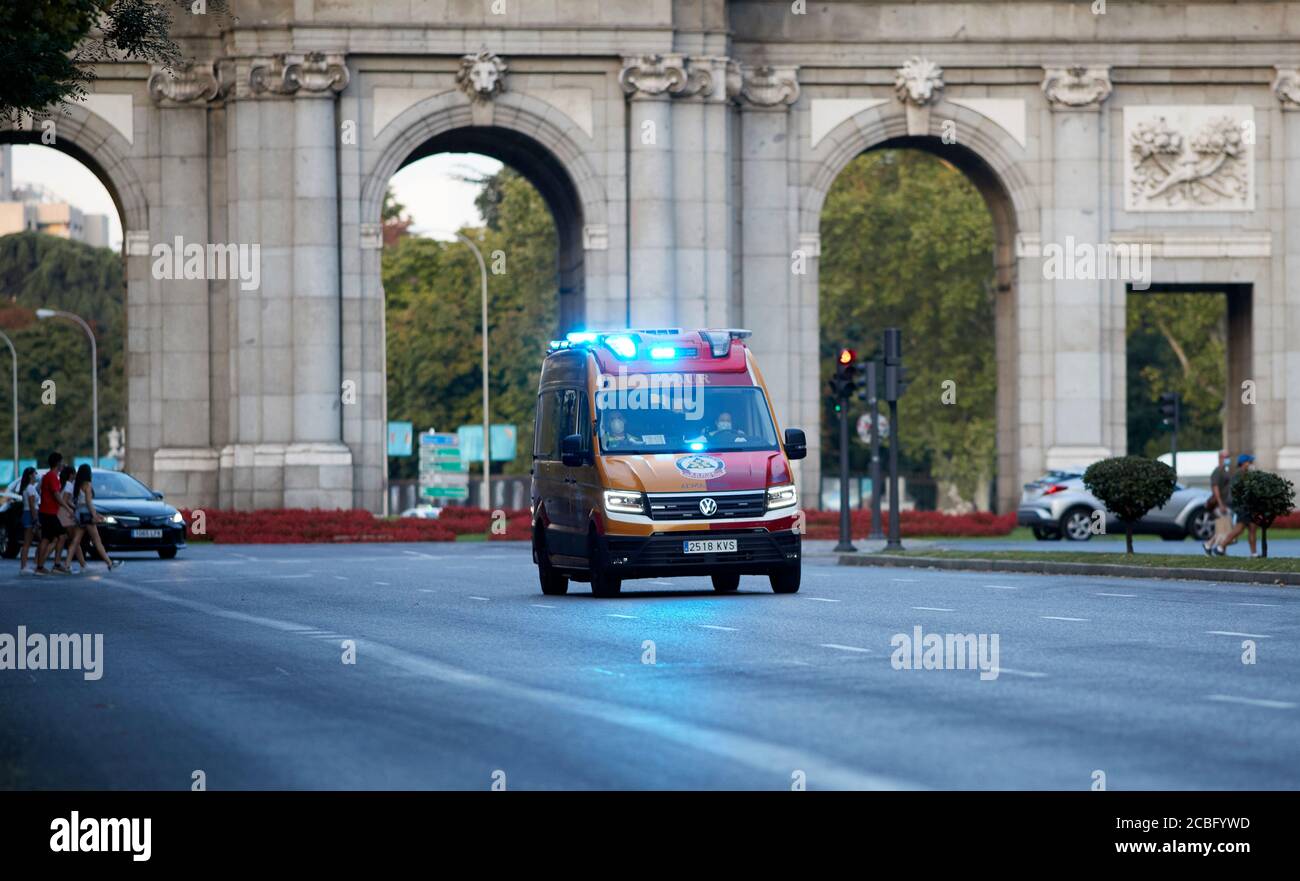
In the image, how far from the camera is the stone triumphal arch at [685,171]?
48.9m

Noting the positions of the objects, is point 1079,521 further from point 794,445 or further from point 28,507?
point 794,445

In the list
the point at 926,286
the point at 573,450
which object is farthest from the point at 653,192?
the point at 926,286

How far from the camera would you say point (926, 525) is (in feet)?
161

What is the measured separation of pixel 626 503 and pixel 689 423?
145 centimetres

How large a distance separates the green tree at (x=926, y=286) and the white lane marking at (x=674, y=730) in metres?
63.0

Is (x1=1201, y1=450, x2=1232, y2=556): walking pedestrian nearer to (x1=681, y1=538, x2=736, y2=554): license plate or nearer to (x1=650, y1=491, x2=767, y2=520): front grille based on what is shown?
(x1=650, y1=491, x2=767, y2=520): front grille

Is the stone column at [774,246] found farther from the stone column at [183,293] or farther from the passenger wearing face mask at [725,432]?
the passenger wearing face mask at [725,432]

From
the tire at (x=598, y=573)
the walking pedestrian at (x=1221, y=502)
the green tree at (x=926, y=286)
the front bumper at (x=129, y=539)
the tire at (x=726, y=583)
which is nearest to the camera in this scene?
the tire at (x=598, y=573)

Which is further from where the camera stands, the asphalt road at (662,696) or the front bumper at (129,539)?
the front bumper at (129,539)

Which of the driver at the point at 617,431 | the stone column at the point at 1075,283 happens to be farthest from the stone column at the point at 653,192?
the driver at the point at 617,431

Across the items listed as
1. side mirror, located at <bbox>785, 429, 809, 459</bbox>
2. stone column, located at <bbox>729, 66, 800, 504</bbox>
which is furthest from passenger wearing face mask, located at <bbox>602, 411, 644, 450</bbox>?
stone column, located at <bbox>729, 66, 800, 504</bbox>

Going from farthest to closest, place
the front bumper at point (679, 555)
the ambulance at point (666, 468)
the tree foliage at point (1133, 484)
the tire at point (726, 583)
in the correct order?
the tree foliage at point (1133, 484), the tire at point (726, 583), the ambulance at point (666, 468), the front bumper at point (679, 555)

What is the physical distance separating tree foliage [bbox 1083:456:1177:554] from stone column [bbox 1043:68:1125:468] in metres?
18.1
